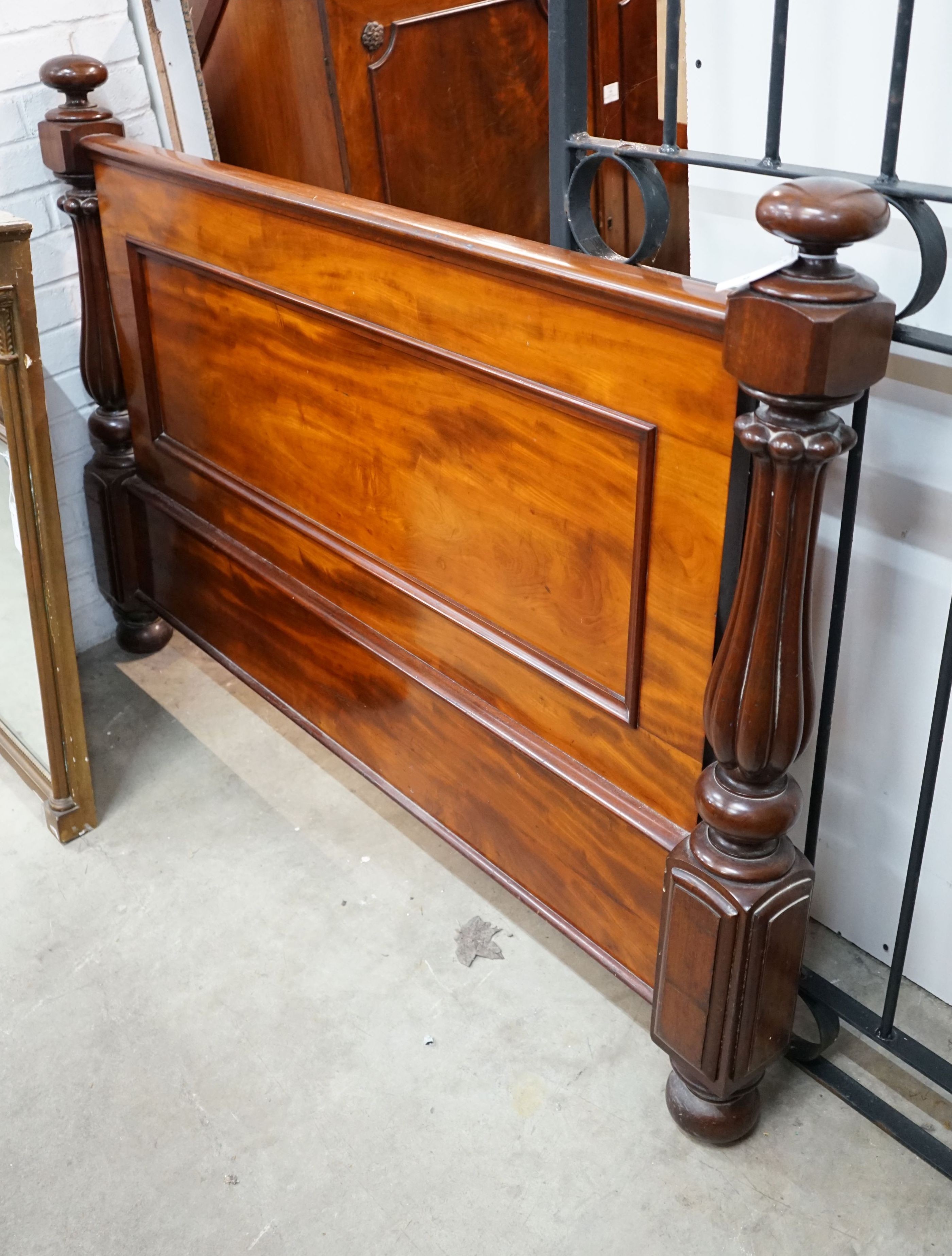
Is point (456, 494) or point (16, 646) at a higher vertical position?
point (456, 494)

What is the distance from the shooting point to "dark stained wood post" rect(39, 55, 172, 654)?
1.82 metres

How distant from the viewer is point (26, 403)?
158cm

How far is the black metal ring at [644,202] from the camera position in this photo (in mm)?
1176

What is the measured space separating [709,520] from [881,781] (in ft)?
1.73

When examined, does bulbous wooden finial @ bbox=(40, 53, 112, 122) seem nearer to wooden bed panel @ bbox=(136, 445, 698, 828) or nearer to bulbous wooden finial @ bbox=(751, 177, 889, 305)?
wooden bed panel @ bbox=(136, 445, 698, 828)

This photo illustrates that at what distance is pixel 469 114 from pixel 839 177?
156 cm

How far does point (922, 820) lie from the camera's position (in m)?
1.24

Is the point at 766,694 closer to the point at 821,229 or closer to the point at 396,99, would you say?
the point at 821,229

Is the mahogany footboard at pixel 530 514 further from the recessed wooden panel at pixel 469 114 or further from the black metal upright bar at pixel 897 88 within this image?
the recessed wooden panel at pixel 469 114

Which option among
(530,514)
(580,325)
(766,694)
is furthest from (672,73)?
(766,694)

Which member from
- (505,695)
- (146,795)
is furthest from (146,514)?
(505,695)

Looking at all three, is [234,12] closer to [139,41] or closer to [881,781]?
[139,41]

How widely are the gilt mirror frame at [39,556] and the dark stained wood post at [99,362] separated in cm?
32

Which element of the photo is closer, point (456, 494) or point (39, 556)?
point (456, 494)
